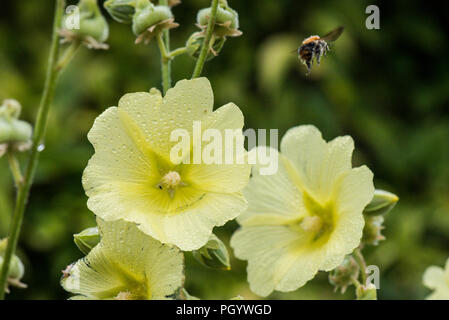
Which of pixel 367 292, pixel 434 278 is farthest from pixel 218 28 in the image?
pixel 434 278

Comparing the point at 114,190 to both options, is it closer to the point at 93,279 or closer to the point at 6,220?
the point at 93,279

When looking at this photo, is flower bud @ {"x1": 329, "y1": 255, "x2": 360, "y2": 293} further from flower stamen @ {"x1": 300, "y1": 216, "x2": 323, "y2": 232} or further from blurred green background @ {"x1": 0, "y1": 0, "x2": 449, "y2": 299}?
blurred green background @ {"x1": 0, "y1": 0, "x2": 449, "y2": 299}

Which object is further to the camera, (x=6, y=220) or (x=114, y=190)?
(x=6, y=220)

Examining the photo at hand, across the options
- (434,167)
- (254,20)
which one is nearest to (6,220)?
(254,20)

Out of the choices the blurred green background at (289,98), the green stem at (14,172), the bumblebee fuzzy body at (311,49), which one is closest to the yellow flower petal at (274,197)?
the bumblebee fuzzy body at (311,49)

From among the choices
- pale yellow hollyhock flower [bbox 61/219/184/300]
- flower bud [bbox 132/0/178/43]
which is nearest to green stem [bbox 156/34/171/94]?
flower bud [bbox 132/0/178/43]
